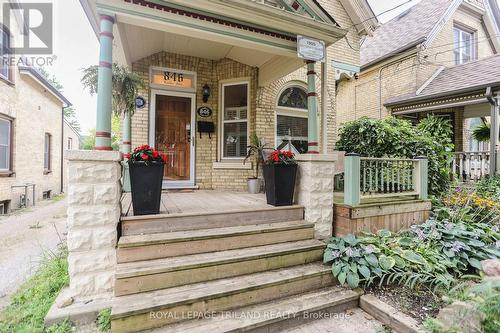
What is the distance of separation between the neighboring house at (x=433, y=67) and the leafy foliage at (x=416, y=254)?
4.67 metres

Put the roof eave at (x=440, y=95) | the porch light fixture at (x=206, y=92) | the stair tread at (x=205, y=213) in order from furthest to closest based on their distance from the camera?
the roof eave at (x=440, y=95), the porch light fixture at (x=206, y=92), the stair tread at (x=205, y=213)

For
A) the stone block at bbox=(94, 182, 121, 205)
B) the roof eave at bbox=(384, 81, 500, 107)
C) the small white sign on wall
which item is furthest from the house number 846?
the roof eave at bbox=(384, 81, 500, 107)

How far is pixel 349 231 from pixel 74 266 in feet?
10.1

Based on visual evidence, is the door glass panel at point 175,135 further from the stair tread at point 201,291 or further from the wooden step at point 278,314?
the wooden step at point 278,314

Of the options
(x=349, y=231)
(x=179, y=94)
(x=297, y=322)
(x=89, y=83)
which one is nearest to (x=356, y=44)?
(x=179, y=94)

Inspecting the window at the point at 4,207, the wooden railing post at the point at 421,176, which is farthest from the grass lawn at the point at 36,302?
the window at the point at 4,207

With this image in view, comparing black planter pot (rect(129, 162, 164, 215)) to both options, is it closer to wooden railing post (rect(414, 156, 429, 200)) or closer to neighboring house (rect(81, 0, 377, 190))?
neighboring house (rect(81, 0, 377, 190))

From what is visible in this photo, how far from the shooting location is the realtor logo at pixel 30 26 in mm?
6238

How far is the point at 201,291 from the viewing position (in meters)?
2.29

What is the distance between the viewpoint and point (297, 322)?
7.67ft

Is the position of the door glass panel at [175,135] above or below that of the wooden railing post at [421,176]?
above

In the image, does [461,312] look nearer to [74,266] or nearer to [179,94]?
[74,266]

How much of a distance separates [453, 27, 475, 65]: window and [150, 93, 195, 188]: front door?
9687mm

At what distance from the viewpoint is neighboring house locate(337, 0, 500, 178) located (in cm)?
715
